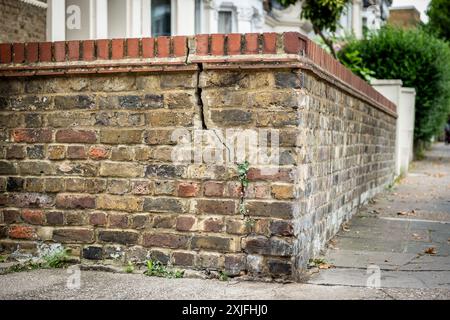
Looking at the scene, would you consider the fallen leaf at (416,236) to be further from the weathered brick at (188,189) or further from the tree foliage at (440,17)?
the tree foliage at (440,17)

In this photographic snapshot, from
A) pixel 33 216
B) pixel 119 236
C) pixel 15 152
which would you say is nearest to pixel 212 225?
pixel 119 236

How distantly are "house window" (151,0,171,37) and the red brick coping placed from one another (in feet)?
22.3

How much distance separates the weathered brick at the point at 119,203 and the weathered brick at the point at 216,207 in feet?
1.63

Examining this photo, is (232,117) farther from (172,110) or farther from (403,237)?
(403,237)

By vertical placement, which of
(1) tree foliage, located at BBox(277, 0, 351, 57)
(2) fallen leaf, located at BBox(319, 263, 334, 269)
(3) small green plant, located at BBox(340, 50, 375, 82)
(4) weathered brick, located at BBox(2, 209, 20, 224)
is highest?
(1) tree foliage, located at BBox(277, 0, 351, 57)

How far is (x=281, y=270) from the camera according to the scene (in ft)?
13.4

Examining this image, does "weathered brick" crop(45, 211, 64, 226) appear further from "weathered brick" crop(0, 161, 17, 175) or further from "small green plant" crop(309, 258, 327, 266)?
"small green plant" crop(309, 258, 327, 266)

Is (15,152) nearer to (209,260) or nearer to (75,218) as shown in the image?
(75,218)

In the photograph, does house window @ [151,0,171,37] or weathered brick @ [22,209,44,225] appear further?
house window @ [151,0,171,37]

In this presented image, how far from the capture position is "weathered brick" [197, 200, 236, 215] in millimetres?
4207

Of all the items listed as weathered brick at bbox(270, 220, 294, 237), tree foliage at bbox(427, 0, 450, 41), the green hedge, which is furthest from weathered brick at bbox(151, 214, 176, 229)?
tree foliage at bbox(427, 0, 450, 41)

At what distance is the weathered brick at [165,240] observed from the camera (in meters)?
4.32

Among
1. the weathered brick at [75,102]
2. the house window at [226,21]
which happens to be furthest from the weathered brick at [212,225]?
the house window at [226,21]

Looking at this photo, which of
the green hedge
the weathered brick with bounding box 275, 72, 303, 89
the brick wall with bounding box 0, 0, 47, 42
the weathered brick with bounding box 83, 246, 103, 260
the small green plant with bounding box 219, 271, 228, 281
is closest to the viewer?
the weathered brick with bounding box 275, 72, 303, 89
